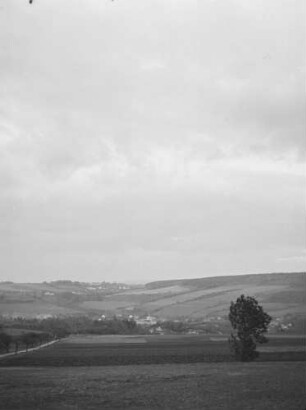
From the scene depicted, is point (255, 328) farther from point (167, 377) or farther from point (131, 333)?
point (131, 333)

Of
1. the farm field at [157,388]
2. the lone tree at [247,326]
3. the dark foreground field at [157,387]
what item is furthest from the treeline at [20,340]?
the lone tree at [247,326]

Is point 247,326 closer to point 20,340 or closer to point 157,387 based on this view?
point 157,387

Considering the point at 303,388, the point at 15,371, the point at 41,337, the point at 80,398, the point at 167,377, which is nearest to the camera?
the point at 80,398

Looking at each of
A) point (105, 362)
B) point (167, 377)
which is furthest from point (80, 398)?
point (105, 362)

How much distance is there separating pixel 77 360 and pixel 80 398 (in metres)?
38.5

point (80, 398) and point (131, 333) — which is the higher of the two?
point (80, 398)

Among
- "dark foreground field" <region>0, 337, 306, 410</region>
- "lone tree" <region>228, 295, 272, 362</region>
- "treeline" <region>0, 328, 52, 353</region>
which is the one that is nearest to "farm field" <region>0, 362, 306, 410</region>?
"dark foreground field" <region>0, 337, 306, 410</region>

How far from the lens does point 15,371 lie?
56.2 meters

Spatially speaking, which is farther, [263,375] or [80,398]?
[263,375]

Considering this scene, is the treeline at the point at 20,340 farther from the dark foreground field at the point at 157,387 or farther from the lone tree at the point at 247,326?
the lone tree at the point at 247,326

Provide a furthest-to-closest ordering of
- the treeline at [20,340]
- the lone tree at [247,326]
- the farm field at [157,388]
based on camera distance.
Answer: the treeline at [20,340], the lone tree at [247,326], the farm field at [157,388]

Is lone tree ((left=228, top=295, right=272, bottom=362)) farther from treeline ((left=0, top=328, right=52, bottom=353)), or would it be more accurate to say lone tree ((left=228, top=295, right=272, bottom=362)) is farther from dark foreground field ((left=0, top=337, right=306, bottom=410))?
treeline ((left=0, top=328, right=52, bottom=353))

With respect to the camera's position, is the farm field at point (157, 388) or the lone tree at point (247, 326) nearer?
the farm field at point (157, 388)

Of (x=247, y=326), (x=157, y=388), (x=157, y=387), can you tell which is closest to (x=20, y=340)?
(x=247, y=326)
